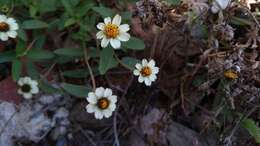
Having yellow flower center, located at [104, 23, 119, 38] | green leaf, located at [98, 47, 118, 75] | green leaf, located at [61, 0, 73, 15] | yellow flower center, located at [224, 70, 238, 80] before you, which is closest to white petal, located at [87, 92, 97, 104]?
green leaf, located at [98, 47, 118, 75]

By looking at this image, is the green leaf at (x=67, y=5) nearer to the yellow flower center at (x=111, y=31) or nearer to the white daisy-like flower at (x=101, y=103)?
the yellow flower center at (x=111, y=31)

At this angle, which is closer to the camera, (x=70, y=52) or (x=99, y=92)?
(x=99, y=92)

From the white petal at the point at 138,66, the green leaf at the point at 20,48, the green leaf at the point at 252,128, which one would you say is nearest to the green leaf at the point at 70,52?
the green leaf at the point at 20,48

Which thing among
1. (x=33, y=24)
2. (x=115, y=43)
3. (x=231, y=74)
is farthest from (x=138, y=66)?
(x=33, y=24)

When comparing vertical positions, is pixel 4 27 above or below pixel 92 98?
above

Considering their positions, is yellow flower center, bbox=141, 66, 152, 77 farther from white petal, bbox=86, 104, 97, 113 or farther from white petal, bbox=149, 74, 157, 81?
white petal, bbox=86, 104, 97, 113

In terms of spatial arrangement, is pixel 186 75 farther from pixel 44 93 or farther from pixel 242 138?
pixel 44 93

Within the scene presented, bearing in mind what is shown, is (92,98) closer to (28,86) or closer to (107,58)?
(107,58)
